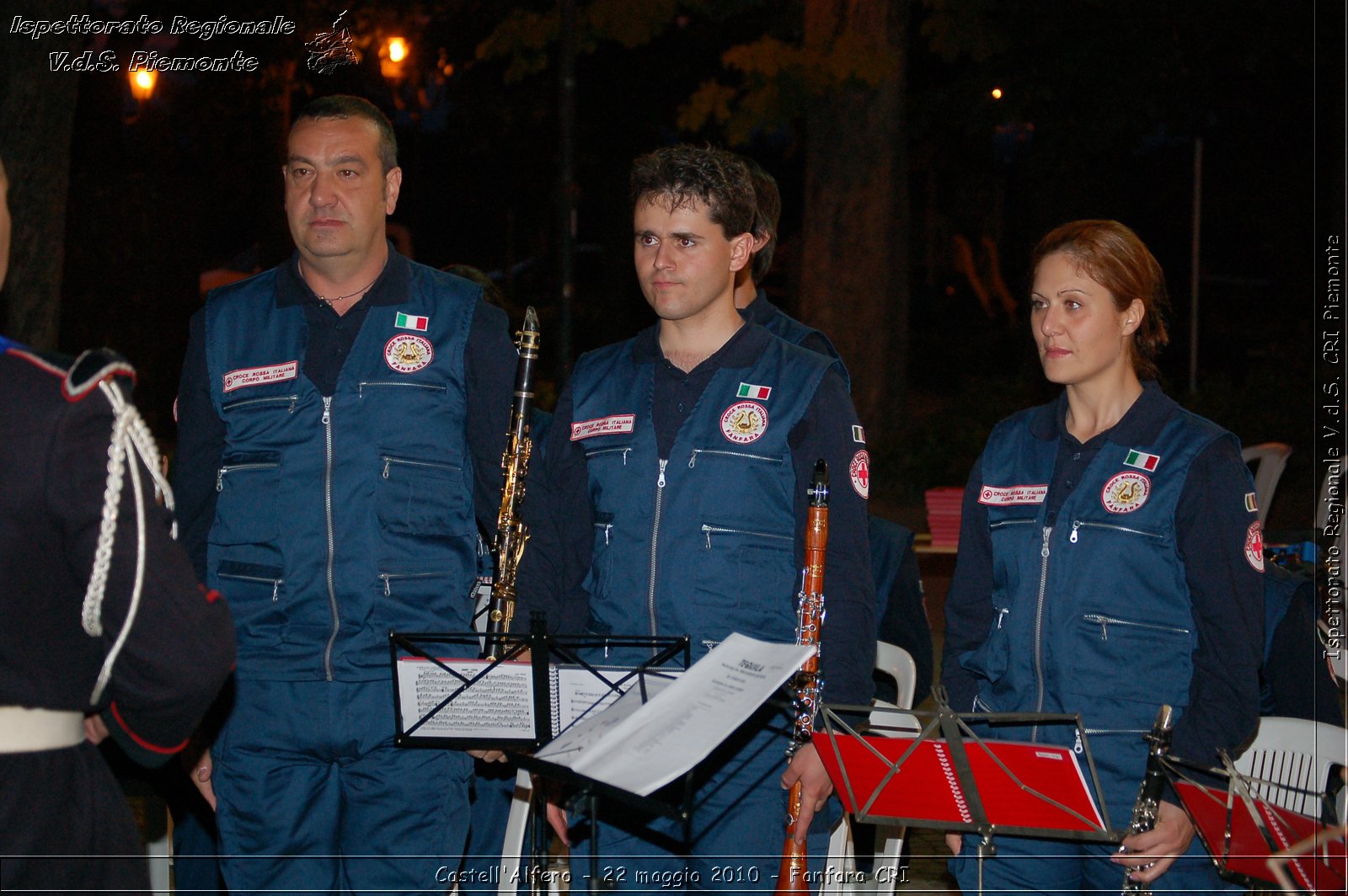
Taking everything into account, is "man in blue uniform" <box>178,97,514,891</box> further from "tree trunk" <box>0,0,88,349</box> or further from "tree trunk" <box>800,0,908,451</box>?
"tree trunk" <box>800,0,908,451</box>

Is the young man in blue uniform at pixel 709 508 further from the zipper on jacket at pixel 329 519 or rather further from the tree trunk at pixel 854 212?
the tree trunk at pixel 854 212

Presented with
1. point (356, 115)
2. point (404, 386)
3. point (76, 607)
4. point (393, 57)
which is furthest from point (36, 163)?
point (76, 607)

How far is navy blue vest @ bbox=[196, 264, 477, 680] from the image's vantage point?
3.62 metres

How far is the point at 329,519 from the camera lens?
3.64 metres

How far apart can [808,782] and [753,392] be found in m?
1.01

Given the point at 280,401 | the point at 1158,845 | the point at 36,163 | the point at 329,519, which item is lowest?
the point at 1158,845

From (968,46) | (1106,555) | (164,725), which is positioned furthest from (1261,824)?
(968,46)

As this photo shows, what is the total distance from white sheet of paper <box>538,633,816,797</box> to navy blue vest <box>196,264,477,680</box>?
111cm

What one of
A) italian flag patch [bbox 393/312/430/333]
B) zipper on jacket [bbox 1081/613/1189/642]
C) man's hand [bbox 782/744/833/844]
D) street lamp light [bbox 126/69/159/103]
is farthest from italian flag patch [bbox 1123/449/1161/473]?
street lamp light [bbox 126/69/159/103]

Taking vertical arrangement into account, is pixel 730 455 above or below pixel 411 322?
below

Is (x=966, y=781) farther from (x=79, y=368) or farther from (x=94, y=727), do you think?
(x=79, y=368)

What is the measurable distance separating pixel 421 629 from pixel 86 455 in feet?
5.24

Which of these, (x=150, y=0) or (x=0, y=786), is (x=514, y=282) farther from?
(x=0, y=786)

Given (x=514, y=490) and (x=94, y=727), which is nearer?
(x=94, y=727)
